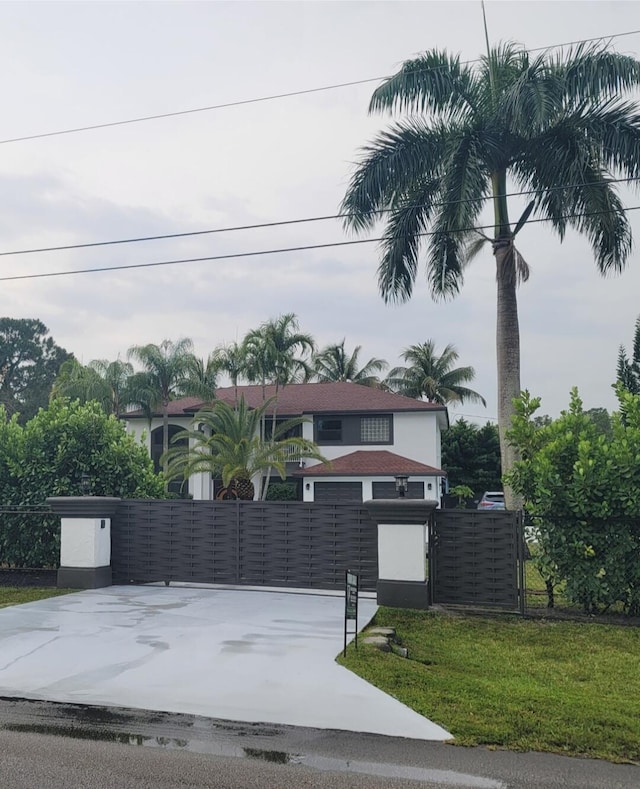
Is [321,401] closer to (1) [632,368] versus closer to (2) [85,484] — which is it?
(1) [632,368]

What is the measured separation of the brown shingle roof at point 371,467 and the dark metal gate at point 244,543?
53.7 feet

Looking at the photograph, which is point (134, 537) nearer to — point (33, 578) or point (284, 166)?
point (33, 578)

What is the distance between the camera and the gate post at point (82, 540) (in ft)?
44.7

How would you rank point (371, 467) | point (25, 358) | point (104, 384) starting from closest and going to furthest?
point (371, 467), point (104, 384), point (25, 358)

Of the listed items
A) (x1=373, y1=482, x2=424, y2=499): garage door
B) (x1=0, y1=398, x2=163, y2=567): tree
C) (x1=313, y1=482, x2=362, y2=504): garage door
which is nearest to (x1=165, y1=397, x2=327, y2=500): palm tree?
(x1=313, y1=482, x2=362, y2=504): garage door

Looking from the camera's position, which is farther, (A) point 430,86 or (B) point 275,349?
(B) point 275,349

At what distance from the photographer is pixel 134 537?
560 inches

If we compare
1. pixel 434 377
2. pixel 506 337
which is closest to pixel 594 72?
pixel 506 337

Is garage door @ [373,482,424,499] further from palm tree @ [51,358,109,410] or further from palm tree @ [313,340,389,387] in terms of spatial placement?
palm tree @ [313,340,389,387]

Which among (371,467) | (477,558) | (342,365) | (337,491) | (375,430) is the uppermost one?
→ (342,365)

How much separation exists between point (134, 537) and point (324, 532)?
156 inches

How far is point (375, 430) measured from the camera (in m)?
34.1

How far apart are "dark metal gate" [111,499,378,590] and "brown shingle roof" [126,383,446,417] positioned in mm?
20110

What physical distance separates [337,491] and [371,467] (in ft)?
6.13
